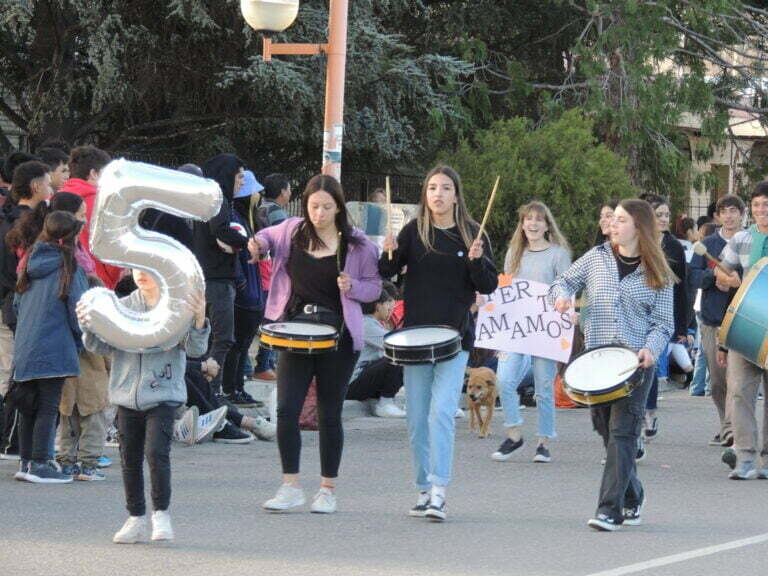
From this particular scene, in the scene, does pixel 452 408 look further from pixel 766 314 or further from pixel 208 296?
pixel 208 296

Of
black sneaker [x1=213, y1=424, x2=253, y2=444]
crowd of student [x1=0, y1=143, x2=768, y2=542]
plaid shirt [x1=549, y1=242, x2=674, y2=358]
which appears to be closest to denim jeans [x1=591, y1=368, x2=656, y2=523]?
crowd of student [x1=0, y1=143, x2=768, y2=542]

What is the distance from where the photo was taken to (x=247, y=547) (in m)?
7.59

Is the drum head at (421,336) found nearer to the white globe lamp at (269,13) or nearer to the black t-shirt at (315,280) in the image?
the black t-shirt at (315,280)

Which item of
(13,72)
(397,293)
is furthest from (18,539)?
(13,72)

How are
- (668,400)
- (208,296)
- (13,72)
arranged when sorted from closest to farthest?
(208,296), (668,400), (13,72)

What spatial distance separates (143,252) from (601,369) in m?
2.49

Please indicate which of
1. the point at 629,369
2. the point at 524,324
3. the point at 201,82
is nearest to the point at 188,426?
the point at 524,324

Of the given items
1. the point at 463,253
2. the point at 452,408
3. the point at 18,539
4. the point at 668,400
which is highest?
the point at 463,253

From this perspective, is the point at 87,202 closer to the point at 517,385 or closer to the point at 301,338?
the point at 301,338

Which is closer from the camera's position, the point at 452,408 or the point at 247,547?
the point at 247,547

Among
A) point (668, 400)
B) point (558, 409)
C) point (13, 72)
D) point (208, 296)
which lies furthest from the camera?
point (13, 72)

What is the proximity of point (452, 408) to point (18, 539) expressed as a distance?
2.39 metres

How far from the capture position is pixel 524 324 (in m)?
11.5

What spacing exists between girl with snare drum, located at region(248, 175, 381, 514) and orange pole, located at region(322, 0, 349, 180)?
531cm
